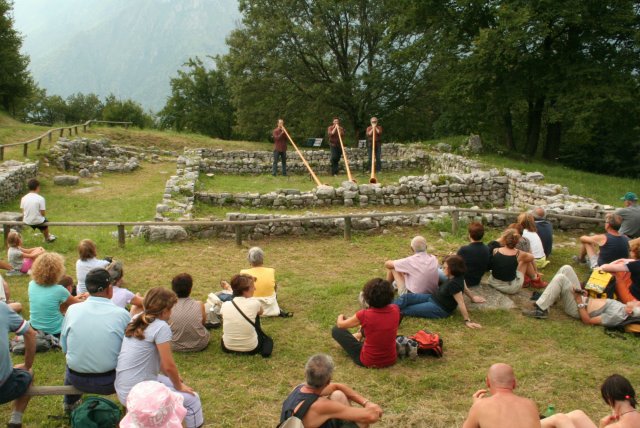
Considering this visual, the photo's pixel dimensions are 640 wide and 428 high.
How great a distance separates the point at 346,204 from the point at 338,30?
18.7m

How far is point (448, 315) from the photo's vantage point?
703 centimetres

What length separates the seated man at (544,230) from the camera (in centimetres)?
904

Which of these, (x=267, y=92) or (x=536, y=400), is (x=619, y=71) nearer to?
(x=536, y=400)

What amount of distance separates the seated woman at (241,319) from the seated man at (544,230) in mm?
5689

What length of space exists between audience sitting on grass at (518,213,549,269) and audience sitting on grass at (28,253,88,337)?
693 centimetres

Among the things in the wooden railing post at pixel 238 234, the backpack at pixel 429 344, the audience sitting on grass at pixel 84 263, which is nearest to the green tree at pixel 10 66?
the wooden railing post at pixel 238 234

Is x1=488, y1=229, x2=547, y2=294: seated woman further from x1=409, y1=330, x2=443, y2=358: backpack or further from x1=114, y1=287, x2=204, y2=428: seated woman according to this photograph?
x1=114, y1=287, x2=204, y2=428: seated woman

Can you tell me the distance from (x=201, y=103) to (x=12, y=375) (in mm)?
50858

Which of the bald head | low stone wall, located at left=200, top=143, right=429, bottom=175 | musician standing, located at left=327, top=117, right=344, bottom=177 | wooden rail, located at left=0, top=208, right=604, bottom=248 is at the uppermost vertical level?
musician standing, located at left=327, top=117, right=344, bottom=177

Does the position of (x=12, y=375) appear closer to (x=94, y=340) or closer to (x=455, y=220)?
(x=94, y=340)

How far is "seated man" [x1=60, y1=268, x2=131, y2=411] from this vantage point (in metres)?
4.30

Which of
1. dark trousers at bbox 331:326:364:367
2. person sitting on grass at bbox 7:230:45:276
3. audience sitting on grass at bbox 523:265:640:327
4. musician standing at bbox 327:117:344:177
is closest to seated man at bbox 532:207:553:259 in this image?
audience sitting on grass at bbox 523:265:640:327

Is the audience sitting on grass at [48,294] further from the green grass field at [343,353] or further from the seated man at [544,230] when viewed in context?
the seated man at [544,230]

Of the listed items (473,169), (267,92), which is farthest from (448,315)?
(267,92)
